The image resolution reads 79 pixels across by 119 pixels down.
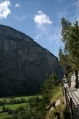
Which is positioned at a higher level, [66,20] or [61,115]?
[66,20]

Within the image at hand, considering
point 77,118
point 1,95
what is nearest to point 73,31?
point 77,118

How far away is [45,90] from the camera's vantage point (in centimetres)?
4112

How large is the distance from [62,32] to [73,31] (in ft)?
48.8

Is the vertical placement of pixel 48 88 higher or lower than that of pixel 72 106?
higher

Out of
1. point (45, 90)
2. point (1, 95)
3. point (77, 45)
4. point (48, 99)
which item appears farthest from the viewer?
point (1, 95)

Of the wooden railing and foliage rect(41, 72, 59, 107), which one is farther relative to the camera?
foliage rect(41, 72, 59, 107)

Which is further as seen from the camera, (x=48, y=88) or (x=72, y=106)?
(x=48, y=88)

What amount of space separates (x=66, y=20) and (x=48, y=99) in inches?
647

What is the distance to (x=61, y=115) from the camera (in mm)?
17016

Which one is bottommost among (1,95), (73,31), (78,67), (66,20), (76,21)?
(1,95)

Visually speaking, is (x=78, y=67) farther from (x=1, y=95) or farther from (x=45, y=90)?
(x=1, y=95)

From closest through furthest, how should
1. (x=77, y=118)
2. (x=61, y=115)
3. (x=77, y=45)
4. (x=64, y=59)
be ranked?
(x=77, y=118) → (x=61, y=115) → (x=77, y=45) → (x=64, y=59)

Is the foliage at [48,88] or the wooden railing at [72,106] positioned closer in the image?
the wooden railing at [72,106]

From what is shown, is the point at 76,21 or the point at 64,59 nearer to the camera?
the point at 76,21
